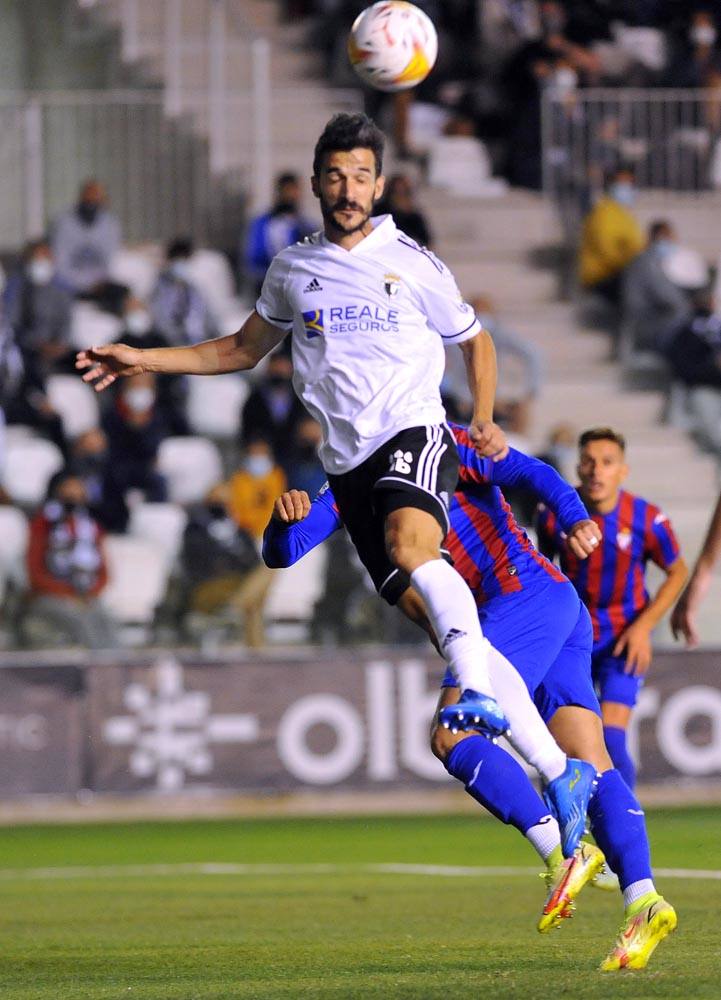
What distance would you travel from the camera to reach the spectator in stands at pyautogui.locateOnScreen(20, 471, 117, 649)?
567 inches

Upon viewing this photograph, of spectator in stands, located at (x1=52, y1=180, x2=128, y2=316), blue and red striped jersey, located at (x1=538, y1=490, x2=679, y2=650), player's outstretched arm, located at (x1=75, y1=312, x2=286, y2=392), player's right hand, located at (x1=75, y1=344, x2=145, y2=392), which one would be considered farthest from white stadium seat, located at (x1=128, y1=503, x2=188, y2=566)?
player's right hand, located at (x1=75, y1=344, x2=145, y2=392)

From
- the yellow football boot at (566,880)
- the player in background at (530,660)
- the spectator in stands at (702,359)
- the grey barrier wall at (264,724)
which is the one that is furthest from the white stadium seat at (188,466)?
the yellow football boot at (566,880)

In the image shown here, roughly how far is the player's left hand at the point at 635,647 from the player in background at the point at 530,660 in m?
2.32

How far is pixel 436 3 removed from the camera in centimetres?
2147

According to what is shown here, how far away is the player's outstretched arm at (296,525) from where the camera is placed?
6645 mm

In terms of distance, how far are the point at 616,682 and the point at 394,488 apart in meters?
3.41

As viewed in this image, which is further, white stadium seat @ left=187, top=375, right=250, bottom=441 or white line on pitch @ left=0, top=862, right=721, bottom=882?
white stadium seat @ left=187, top=375, right=250, bottom=441

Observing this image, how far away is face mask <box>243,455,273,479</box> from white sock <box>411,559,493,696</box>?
10180 millimetres

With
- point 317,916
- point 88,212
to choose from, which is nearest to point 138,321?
point 88,212

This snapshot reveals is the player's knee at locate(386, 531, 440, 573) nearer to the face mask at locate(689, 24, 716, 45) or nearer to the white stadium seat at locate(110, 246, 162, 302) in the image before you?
the white stadium seat at locate(110, 246, 162, 302)

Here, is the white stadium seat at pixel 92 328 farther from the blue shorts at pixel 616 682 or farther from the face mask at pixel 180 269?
the blue shorts at pixel 616 682

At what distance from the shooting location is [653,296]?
63.2 ft

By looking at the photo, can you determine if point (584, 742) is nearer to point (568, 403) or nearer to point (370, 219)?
point (370, 219)

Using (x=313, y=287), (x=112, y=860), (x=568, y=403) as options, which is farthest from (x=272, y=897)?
(x=568, y=403)
